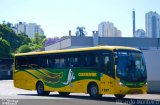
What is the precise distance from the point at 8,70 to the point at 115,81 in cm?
5536

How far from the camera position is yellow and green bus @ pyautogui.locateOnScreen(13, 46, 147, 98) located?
20827mm

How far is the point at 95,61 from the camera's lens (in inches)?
877

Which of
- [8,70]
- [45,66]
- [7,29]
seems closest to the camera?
[45,66]

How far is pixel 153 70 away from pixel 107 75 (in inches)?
372

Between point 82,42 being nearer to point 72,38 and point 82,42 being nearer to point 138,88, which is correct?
point 72,38

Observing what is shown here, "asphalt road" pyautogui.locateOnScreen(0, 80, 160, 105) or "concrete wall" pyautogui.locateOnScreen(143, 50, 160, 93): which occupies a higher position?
"concrete wall" pyautogui.locateOnScreen(143, 50, 160, 93)

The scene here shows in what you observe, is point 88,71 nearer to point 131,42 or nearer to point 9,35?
point 131,42

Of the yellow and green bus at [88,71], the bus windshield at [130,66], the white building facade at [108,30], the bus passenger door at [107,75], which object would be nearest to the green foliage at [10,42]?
the white building facade at [108,30]

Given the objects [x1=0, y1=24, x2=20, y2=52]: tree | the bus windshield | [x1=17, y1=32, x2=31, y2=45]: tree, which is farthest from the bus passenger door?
[x1=17, y1=32, x2=31, y2=45]: tree

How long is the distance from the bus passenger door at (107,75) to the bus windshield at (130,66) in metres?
0.45

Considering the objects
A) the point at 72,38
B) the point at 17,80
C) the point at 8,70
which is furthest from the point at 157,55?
the point at 8,70

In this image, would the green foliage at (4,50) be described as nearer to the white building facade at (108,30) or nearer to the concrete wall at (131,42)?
the white building facade at (108,30)

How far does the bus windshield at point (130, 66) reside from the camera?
20.8 meters

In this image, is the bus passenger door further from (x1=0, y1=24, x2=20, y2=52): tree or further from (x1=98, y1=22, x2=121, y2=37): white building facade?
(x1=98, y1=22, x2=121, y2=37): white building facade
